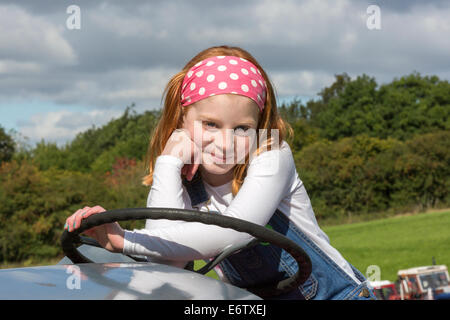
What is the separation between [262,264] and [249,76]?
640 millimetres

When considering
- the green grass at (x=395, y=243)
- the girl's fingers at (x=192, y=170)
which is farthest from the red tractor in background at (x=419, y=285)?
the girl's fingers at (x=192, y=170)

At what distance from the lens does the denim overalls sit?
1762 mm

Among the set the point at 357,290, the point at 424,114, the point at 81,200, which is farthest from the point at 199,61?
the point at 424,114

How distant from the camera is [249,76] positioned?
1.84m

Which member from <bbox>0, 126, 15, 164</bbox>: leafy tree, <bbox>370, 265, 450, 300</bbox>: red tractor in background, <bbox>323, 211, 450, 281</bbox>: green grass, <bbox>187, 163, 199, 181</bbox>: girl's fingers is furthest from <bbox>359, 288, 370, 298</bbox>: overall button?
<bbox>0, 126, 15, 164</bbox>: leafy tree

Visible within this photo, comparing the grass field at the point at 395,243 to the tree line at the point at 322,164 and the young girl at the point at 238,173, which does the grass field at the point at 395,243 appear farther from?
the young girl at the point at 238,173

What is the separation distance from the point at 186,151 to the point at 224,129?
0.18m

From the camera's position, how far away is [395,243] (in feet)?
54.9

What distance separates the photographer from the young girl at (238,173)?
1.68 metres

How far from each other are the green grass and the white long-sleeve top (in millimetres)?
9865

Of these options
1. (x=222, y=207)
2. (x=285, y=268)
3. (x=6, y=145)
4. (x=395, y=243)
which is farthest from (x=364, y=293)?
(x=6, y=145)

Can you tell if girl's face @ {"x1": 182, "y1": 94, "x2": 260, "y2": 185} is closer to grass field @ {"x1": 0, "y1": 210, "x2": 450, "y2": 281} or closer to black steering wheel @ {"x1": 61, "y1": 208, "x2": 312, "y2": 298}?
black steering wheel @ {"x1": 61, "y1": 208, "x2": 312, "y2": 298}

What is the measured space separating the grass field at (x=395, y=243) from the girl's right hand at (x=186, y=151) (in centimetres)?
1008

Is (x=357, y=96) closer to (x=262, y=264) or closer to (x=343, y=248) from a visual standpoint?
(x=343, y=248)
